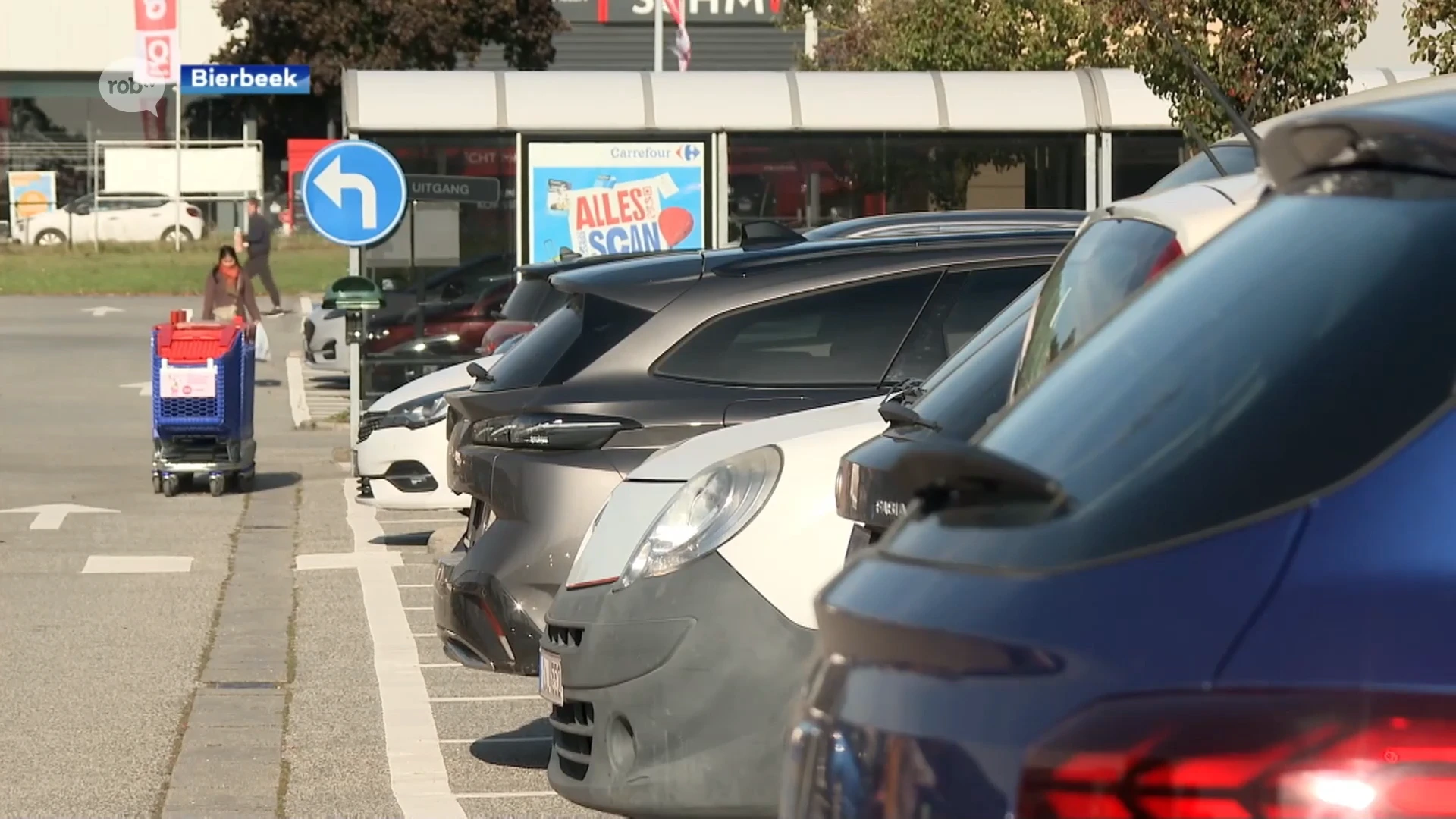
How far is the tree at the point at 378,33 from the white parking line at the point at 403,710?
4021cm

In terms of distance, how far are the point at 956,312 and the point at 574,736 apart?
2.30m

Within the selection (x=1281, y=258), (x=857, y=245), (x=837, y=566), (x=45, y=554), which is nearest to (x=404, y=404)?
(x=45, y=554)

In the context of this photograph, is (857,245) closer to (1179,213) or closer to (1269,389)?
(1179,213)

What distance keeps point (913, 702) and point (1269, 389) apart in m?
0.46

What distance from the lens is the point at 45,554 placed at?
12.9 metres

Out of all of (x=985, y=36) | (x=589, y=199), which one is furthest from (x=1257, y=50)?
(x=985, y=36)

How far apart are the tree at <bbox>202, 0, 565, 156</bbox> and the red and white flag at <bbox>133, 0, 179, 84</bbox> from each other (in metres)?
3.07

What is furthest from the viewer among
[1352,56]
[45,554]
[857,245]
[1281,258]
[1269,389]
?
[1352,56]

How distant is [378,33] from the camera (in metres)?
52.1

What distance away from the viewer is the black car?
6.85m

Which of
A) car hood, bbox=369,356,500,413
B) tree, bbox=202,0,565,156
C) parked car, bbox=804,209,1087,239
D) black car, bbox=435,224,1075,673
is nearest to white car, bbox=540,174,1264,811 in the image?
black car, bbox=435,224,1075,673

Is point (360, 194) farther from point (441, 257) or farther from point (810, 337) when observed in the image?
point (810, 337)

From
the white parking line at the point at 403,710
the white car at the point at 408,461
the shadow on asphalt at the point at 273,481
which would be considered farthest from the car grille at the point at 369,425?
the shadow on asphalt at the point at 273,481

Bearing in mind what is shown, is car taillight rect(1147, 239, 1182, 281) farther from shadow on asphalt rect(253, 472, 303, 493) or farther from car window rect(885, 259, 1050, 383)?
shadow on asphalt rect(253, 472, 303, 493)
